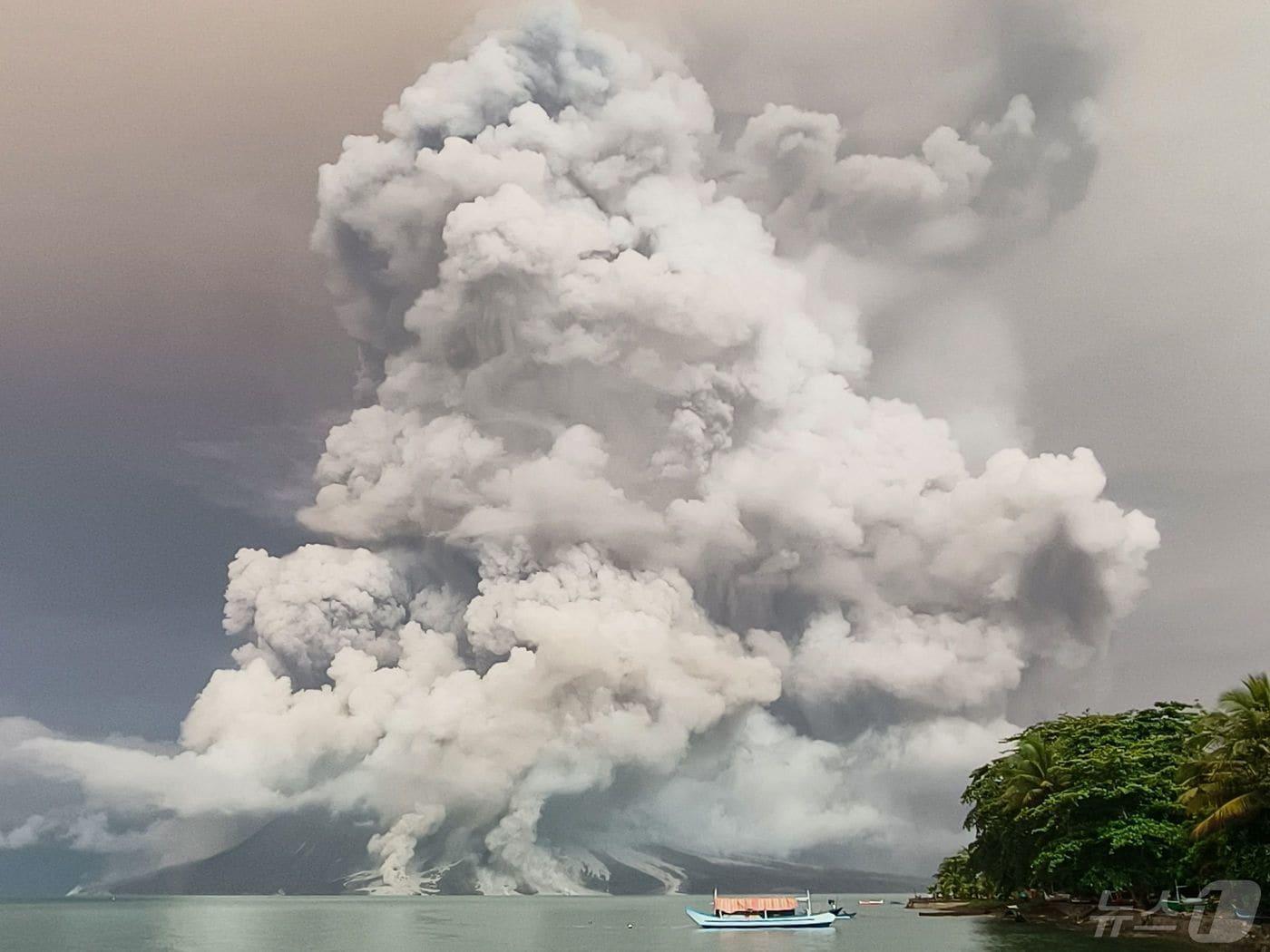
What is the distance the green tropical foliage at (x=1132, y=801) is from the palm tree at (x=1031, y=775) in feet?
0.33

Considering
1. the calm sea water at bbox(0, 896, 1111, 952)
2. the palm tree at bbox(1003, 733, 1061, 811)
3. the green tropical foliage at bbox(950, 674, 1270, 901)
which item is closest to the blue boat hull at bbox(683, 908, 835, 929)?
the calm sea water at bbox(0, 896, 1111, 952)

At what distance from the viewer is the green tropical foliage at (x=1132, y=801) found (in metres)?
57.6

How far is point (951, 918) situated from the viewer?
144000 mm

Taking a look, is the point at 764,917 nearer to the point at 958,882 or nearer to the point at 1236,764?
the point at 958,882

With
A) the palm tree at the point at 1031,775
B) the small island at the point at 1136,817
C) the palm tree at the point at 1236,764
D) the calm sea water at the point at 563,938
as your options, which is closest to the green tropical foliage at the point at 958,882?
the calm sea water at the point at 563,938

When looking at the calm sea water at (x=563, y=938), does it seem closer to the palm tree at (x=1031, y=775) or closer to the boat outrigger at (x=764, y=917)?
the boat outrigger at (x=764, y=917)

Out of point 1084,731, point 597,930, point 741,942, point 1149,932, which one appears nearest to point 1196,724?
point 1149,932

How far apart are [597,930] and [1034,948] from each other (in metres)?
107

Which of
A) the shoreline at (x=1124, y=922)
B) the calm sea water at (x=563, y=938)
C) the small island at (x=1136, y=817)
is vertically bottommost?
the calm sea water at (x=563, y=938)

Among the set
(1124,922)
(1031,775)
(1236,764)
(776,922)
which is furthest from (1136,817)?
(776,922)

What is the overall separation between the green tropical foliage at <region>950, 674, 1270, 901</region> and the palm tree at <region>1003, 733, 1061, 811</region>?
10 cm

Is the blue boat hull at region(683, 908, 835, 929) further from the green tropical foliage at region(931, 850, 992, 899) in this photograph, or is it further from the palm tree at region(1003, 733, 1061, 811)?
the palm tree at region(1003, 733, 1061, 811)

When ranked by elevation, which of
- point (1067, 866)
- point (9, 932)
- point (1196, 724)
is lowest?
point (9, 932)

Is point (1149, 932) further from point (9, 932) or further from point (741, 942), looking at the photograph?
point (9, 932)
